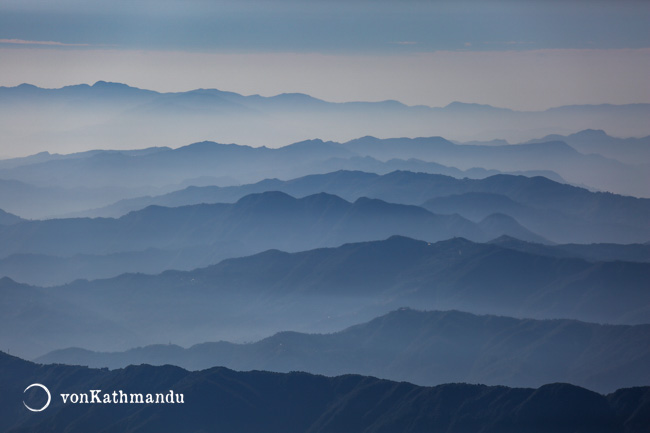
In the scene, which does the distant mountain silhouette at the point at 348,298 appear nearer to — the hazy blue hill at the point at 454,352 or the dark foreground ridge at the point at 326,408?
the hazy blue hill at the point at 454,352

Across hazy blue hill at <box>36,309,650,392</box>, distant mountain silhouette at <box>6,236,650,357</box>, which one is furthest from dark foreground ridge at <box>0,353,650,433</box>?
distant mountain silhouette at <box>6,236,650,357</box>

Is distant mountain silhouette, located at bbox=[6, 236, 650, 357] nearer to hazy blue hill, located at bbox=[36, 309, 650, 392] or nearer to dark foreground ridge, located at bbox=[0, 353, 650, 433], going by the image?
hazy blue hill, located at bbox=[36, 309, 650, 392]

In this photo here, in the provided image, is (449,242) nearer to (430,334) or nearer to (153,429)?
(430,334)

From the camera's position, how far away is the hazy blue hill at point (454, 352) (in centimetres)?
12888

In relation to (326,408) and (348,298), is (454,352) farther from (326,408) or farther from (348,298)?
(348,298)

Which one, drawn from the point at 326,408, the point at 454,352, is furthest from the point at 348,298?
the point at 326,408

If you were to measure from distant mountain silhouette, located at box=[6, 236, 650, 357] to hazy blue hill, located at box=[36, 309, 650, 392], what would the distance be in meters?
28.7

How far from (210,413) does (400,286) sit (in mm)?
101916

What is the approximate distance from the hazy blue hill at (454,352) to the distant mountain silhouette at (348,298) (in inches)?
1131

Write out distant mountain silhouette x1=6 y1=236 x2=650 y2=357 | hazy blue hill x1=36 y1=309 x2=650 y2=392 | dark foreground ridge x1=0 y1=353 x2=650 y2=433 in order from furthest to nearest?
distant mountain silhouette x1=6 y1=236 x2=650 y2=357
hazy blue hill x1=36 y1=309 x2=650 y2=392
dark foreground ridge x1=0 y1=353 x2=650 y2=433

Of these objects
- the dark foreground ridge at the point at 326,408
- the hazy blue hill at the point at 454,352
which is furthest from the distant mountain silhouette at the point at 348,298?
the dark foreground ridge at the point at 326,408

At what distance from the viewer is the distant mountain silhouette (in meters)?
171

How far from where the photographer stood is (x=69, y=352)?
152m

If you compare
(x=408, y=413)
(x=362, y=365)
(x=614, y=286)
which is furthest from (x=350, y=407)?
(x=614, y=286)
